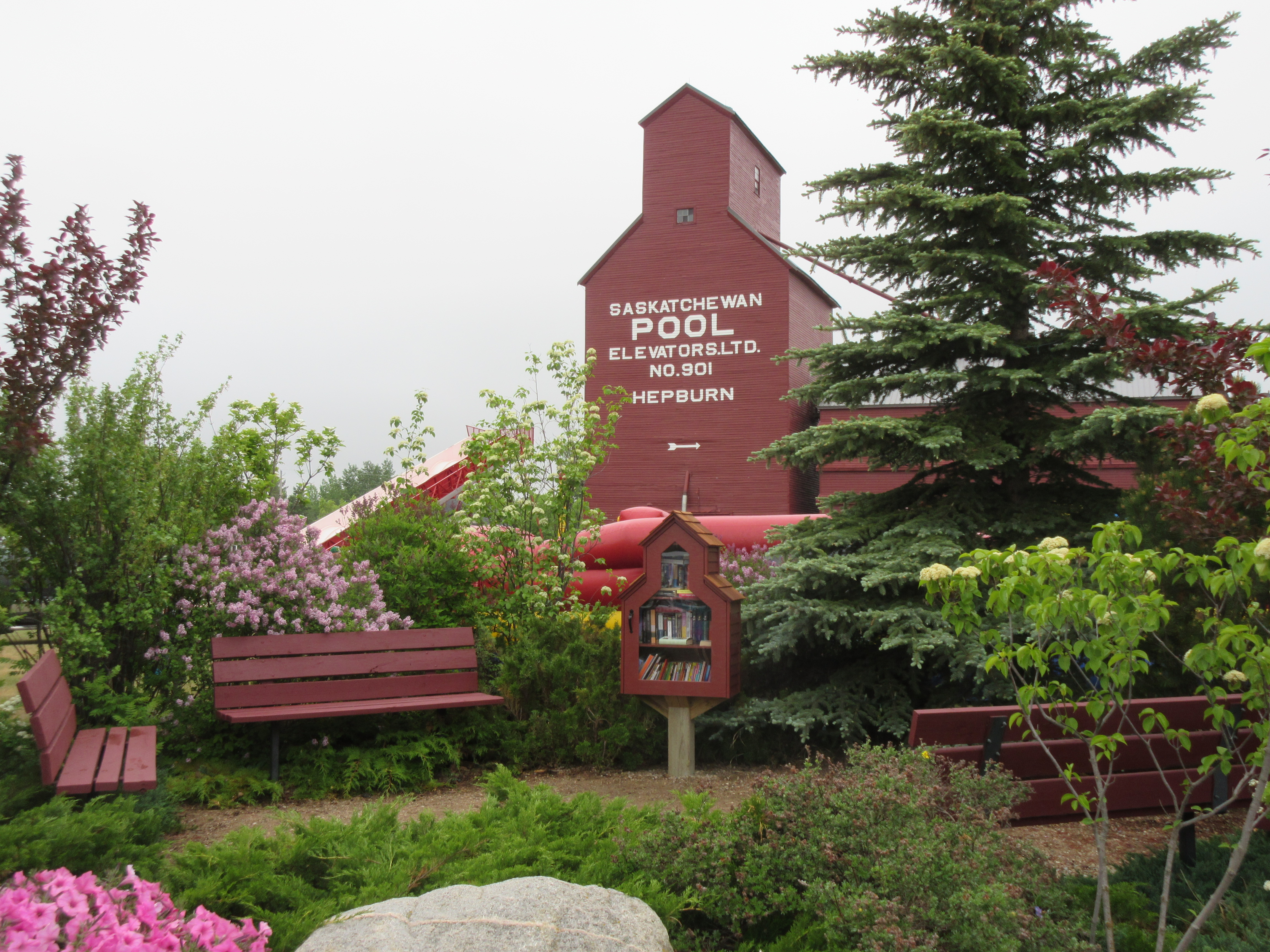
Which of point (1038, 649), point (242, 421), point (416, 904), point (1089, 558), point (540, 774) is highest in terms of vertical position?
point (242, 421)

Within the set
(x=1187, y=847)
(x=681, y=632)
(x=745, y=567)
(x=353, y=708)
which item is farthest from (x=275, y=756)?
(x=1187, y=847)

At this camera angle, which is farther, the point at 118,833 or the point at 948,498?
the point at 948,498

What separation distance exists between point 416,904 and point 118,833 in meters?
1.99

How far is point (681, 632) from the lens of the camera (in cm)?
709

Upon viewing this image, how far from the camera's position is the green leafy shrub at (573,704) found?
727 centimetres

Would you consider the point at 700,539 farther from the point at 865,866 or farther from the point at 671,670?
the point at 865,866

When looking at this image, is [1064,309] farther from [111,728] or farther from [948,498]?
[111,728]

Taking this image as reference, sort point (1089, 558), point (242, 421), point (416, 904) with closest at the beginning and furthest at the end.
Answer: point (416, 904) → point (1089, 558) → point (242, 421)

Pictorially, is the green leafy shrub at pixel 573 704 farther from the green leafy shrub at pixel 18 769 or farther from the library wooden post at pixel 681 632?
the green leafy shrub at pixel 18 769

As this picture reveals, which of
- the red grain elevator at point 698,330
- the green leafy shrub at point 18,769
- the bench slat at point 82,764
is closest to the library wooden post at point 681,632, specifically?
the bench slat at point 82,764

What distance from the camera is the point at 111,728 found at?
6.02 metres

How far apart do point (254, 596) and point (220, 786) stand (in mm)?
1462

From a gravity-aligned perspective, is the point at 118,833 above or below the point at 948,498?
below

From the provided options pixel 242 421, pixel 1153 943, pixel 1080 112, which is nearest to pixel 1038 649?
pixel 1153 943
